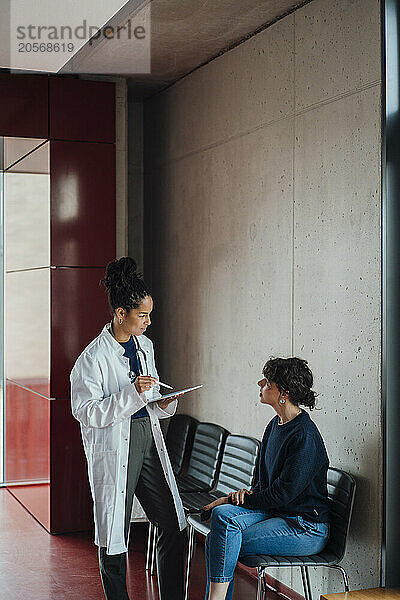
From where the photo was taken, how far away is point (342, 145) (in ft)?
13.4

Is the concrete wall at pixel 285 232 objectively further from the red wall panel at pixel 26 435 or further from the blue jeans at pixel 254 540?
the red wall panel at pixel 26 435

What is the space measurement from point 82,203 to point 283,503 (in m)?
3.02

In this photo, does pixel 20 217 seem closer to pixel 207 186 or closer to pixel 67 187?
pixel 67 187

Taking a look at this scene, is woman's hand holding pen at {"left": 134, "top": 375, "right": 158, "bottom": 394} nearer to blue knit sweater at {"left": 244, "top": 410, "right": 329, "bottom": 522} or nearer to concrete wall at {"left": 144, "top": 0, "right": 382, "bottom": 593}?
blue knit sweater at {"left": 244, "top": 410, "right": 329, "bottom": 522}

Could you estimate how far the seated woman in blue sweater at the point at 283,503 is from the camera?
367 centimetres

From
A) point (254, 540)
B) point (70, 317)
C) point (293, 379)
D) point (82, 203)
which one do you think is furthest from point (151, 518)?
point (82, 203)

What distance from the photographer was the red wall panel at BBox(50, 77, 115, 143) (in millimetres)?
5887

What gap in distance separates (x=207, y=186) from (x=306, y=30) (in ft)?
5.17

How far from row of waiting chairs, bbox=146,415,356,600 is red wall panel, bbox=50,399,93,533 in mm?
694

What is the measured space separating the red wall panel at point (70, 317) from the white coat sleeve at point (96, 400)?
2.17m

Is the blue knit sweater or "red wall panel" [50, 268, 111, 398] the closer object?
the blue knit sweater

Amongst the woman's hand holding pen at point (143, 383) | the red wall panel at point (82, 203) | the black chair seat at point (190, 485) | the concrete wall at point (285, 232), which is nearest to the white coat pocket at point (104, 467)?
the woman's hand holding pen at point (143, 383)

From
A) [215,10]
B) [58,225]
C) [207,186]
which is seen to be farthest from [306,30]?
[58,225]

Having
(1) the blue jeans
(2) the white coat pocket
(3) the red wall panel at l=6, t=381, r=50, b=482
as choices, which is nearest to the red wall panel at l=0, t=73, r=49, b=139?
(3) the red wall panel at l=6, t=381, r=50, b=482
